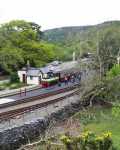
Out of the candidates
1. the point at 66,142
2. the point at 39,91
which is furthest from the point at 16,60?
the point at 66,142

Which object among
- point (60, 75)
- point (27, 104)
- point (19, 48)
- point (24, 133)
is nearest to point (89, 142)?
point (24, 133)

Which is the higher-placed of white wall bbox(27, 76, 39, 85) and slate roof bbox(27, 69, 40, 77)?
slate roof bbox(27, 69, 40, 77)

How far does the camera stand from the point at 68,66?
52156mm

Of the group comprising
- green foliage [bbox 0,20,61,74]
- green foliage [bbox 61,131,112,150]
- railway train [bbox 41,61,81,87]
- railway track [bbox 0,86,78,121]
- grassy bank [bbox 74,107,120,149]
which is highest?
green foliage [bbox 0,20,61,74]

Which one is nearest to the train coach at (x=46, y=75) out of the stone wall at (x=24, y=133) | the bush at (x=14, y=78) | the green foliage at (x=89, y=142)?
the bush at (x=14, y=78)

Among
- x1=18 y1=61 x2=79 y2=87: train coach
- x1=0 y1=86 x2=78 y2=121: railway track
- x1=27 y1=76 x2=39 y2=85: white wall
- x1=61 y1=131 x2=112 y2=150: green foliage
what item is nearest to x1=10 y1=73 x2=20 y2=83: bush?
x1=18 y1=61 x2=79 y2=87: train coach

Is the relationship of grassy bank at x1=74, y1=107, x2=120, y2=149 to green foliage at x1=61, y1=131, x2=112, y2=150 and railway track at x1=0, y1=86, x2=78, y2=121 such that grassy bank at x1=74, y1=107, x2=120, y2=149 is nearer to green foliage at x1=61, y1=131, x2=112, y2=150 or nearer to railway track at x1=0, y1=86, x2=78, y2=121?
railway track at x1=0, y1=86, x2=78, y2=121

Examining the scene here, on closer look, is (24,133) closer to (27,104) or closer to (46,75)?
(27,104)

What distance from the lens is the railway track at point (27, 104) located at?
29.8 metres

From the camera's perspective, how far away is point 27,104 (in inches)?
1350

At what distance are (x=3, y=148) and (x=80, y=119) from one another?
818cm

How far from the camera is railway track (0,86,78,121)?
29806mm

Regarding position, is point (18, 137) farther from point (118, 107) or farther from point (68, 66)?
point (68, 66)

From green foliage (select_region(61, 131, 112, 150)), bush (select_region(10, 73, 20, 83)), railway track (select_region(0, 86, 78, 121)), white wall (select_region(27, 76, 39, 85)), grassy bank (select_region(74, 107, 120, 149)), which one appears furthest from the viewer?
bush (select_region(10, 73, 20, 83))
